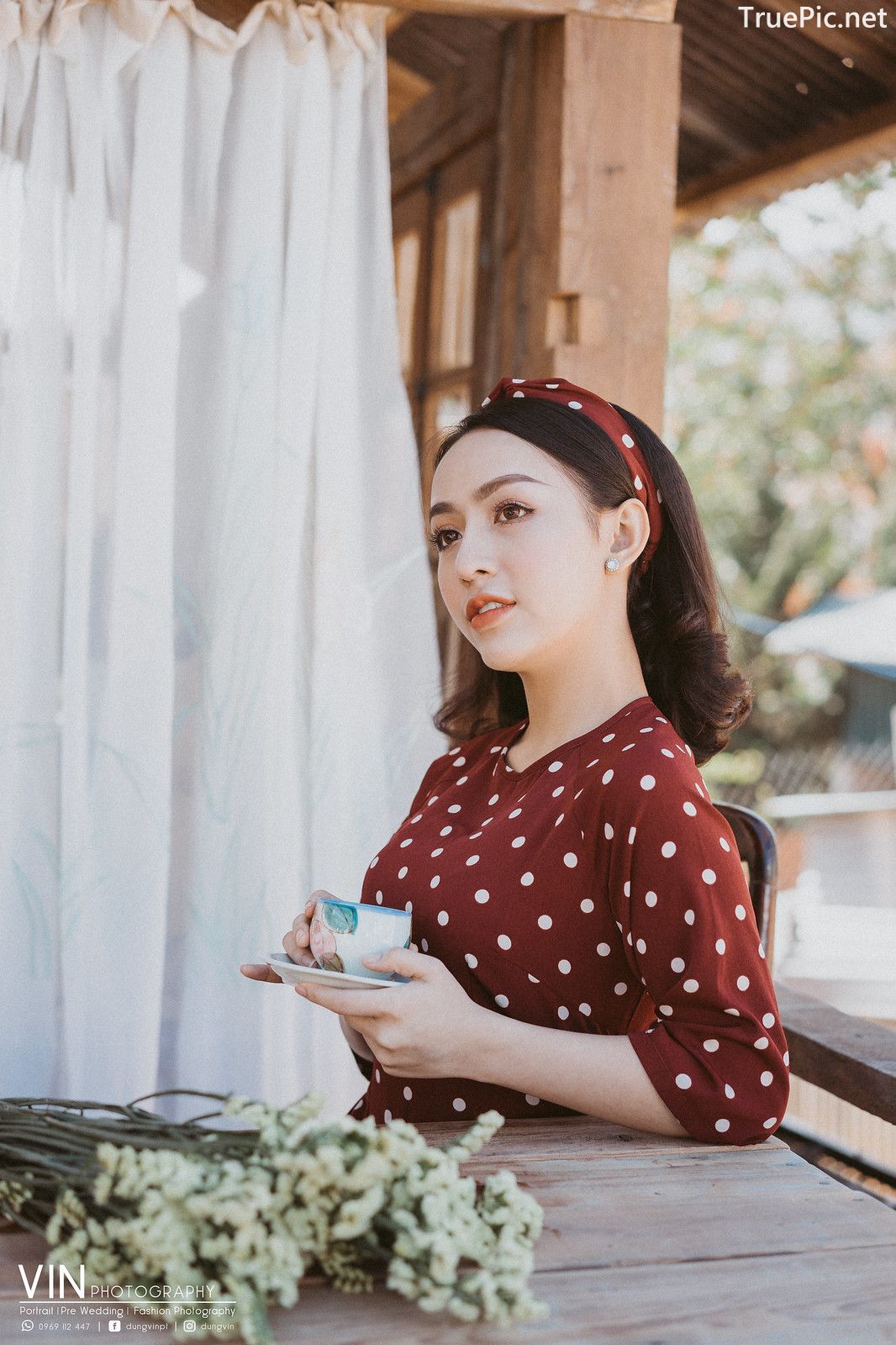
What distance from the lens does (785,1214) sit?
117 cm

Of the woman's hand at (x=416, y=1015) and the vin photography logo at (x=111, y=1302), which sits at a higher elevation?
the woman's hand at (x=416, y=1015)

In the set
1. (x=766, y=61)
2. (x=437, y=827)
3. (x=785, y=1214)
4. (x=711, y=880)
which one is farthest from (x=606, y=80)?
(x=785, y=1214)

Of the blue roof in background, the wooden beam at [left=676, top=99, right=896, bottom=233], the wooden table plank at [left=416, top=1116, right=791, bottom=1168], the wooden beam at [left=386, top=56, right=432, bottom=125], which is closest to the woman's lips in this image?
the wooden table plank at [left=416, top=1116, right=791, bottom=1168]

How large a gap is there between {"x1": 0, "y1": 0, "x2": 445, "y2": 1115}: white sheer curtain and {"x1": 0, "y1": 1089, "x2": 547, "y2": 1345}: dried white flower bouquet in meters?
1.29

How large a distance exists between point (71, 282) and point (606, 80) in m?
1.10

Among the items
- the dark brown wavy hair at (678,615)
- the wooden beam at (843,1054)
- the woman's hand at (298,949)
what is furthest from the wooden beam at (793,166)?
the woman's hand at (298,949)

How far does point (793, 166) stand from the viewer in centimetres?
318

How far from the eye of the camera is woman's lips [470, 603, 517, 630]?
5.05 ft

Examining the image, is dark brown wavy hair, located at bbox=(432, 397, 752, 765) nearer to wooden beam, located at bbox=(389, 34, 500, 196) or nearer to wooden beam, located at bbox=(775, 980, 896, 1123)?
wooden beam, located at bbox=(775, 980, 896, 1123)

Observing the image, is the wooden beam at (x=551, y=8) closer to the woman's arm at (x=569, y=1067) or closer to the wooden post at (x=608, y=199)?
the wooden post at (x=608, y=199)

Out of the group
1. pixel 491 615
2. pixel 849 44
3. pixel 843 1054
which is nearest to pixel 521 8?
pixel 849 44

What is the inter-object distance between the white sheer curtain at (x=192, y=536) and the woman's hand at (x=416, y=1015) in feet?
3.53

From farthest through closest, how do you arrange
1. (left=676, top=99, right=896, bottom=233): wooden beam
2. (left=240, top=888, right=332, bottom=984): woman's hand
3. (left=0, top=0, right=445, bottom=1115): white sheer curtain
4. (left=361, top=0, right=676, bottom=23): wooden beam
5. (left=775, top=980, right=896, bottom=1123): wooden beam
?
(left=676, top=99, right=896, bottom=233): wooden beam → (left=361, top=0, right=676, bottom=23): wooden beam → (left=0, top=0, right=445, bottom=1115): white sheer curtain → (left=775, top=980, right=896, bottom=1123): wooden beam → (left=240, top=888, right=332, bottom=984): woman's hand

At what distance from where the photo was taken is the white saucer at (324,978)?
4.10 ft
